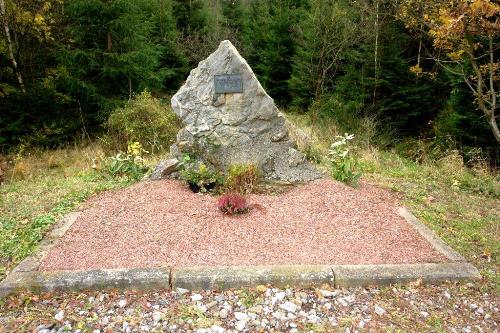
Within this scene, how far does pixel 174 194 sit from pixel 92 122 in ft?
20.3

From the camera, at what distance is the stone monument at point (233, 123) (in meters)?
5.38

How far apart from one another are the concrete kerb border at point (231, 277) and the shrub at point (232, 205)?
1.06 metres

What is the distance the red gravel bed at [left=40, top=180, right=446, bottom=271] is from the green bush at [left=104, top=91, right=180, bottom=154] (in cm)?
390

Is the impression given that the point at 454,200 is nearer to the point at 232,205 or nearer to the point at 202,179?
the point at 232,205

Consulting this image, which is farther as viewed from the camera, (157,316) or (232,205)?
(232,205)

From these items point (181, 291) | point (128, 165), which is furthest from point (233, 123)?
point (181, 291)

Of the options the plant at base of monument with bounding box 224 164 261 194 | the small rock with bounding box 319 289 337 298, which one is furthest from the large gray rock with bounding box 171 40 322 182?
the small rock with bounding box 319 289 337 298

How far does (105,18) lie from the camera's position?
9250 millimetres

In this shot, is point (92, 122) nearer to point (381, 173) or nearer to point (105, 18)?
point (105, 18)

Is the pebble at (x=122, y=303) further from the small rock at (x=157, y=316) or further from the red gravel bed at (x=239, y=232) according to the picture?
the red gravel bed at (x=239, y=232)

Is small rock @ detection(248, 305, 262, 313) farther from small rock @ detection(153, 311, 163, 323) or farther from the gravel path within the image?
small rock @ detection(153, 311, 163, 323)

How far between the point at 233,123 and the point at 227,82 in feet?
1.77

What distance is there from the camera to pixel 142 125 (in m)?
9.02

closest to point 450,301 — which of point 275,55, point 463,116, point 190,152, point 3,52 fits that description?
point 190,152
